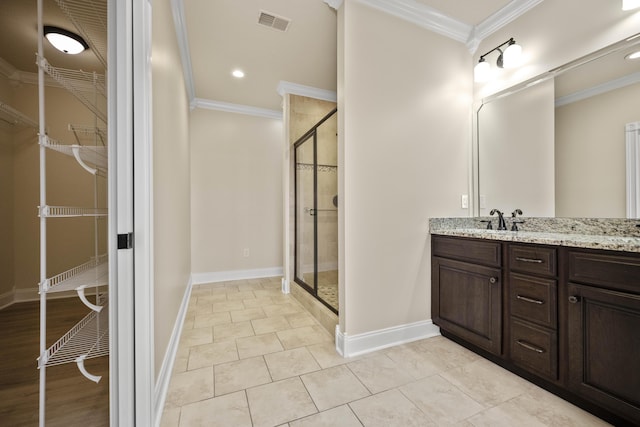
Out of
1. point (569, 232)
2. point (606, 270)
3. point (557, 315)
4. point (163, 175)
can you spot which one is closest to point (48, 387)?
point (163, 175)

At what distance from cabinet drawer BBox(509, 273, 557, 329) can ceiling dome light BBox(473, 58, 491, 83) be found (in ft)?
5.61

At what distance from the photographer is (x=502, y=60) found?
2164mm

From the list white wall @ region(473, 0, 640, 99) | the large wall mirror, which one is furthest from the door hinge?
white wall @ region(473, 0, 640, 99)

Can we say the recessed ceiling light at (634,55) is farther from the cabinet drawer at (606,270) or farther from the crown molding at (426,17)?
the cabinet drawer at (606,270)

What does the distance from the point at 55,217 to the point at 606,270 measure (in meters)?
3.68

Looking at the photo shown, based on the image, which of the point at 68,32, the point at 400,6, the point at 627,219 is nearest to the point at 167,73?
the point at 68,32

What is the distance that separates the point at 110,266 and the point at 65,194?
10.00 ft

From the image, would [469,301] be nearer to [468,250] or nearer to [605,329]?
[468,250]

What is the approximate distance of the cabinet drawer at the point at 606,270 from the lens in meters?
1.17

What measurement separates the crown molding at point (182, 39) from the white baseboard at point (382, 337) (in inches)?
108

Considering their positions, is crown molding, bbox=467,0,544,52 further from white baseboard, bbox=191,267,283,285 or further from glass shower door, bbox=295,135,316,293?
white baseboard, bbox=191,267,283,285

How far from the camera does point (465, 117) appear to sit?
2363 millimetres

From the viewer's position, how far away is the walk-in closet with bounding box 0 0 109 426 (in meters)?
1.30

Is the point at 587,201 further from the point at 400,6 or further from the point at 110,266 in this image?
the point at 110,266
